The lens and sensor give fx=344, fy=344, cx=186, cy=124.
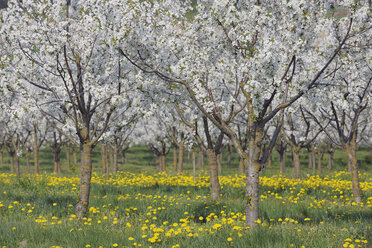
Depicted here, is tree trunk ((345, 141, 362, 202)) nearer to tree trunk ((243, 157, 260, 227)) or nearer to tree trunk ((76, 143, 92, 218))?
tree trunk ((243, 157, 260, 227))

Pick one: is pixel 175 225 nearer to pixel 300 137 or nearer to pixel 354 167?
pixel 354 167

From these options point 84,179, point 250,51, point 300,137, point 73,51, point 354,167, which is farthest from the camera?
point 300,137

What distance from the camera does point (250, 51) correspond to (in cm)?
685

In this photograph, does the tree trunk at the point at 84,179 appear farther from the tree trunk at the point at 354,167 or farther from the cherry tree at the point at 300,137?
the cherry tree at the point at 300,137

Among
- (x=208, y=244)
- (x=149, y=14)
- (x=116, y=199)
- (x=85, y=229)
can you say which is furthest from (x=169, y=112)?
(x=208, y=244)

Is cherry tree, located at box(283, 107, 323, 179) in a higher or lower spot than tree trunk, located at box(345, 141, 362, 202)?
higher

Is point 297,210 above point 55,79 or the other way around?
the other way around

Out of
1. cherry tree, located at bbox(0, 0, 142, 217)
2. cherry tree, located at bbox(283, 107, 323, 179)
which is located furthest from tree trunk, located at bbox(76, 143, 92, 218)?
cherry tree, located at bbox(283, 107, 323, 179)

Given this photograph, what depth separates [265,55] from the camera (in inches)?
231

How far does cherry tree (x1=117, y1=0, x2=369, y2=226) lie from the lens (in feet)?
20.0

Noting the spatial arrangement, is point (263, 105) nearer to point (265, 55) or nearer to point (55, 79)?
point (265, 55)

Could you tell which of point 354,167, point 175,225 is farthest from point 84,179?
point 354,167

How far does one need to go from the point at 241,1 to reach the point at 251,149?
3123 mm

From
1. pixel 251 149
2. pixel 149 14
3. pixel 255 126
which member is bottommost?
pixel 251 149
